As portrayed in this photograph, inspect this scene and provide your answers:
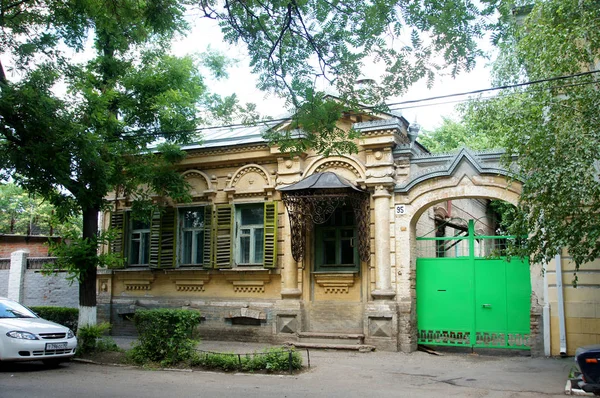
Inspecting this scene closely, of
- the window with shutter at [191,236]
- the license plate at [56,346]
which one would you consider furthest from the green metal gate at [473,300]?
the license plate at [56,346]

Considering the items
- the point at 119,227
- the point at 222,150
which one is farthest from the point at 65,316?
the point at 222,150

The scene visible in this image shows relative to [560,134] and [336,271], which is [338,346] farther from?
[560,134]

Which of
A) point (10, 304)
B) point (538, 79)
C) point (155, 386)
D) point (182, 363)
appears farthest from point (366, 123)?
point (10, 304)

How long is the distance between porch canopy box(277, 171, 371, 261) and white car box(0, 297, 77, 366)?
5628 mm

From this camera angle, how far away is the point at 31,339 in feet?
35.8

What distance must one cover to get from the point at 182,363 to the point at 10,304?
13.3 feet

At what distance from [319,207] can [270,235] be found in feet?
5.45

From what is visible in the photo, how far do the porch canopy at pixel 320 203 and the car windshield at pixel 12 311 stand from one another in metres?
6.13

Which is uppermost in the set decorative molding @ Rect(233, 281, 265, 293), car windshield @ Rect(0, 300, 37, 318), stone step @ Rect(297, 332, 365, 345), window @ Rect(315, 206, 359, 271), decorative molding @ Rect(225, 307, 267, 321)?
window @ Rect(315, 206, 359, 271)

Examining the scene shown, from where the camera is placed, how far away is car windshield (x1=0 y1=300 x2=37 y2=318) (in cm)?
1175

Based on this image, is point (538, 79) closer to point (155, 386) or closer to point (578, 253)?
point (578, 253)

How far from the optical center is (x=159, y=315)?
1152 centimetres

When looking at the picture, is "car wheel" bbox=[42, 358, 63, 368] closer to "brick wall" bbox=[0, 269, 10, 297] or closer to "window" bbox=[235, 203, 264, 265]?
"window" bbox=[235, 203, 264, 265]

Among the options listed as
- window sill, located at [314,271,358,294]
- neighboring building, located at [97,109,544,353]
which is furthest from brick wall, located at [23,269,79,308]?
window sill, located at [314,271,358,294]
